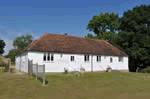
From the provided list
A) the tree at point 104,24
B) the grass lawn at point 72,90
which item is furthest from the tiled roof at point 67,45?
the tree at point 104,24

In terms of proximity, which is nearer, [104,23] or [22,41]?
[104,23]

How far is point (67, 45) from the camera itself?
2553cm

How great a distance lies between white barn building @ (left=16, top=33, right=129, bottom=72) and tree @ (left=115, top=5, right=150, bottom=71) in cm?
583

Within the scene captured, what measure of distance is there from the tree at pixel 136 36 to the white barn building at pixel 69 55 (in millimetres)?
5829

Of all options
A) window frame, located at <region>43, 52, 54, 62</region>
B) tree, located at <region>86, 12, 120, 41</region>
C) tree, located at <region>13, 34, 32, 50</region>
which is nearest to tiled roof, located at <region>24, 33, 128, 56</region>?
window frame, located at <region>43, 52, 54, 62</region>

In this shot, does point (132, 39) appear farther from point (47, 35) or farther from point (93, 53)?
point (47, 35)

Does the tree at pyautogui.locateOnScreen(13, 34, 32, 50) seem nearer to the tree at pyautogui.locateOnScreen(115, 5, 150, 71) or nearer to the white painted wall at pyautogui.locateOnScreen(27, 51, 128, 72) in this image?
the tree at pyautogui.locateOnScreen(115, 5, 150, 71)

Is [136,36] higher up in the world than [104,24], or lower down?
lower down

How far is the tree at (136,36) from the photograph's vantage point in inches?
1342

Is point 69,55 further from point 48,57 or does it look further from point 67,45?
point 48,57

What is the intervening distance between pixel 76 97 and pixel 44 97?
184 centimetres

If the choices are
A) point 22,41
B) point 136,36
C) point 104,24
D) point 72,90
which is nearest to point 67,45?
point 72,90

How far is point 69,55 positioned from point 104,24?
3225 centimetres

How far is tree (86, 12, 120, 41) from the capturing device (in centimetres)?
5075
